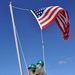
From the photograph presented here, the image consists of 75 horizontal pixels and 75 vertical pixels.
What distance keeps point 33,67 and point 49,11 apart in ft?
34.6

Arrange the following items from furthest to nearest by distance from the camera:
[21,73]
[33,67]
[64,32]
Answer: [64,32] < [21,73] < [33,67]

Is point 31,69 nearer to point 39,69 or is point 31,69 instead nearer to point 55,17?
point 39,69

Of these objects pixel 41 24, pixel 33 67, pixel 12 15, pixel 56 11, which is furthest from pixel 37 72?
pixel 56 11

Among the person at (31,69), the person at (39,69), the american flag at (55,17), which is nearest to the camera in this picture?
the person at (31,69)

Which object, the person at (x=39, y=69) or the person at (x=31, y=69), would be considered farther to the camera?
the person at (x=39, y=69)

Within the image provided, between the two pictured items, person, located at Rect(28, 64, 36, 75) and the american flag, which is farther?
the american flag

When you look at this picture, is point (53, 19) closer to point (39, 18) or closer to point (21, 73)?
point (39, 18)

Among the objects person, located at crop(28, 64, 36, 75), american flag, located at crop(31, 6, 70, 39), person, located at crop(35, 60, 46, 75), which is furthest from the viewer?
american flag, located at crop(31, 6, 70, 39)

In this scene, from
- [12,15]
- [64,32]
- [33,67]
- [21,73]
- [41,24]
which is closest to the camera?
[33,67]

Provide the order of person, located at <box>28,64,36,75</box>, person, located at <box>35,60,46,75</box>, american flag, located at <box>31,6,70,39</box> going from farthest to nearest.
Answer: american flag, located at <box>31,6,70,39</box>
person, located at <box>35,60,46,75</box>
person, located at <box>28,64,36,75</box>

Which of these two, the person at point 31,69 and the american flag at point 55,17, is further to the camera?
the american flag at point 55,17

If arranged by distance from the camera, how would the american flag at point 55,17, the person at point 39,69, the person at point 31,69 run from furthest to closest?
the american flag at point 55,17 < the person at point 39,69 < the person at point 31,69

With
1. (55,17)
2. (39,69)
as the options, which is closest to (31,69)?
(39,69)

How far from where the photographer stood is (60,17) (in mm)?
28672
